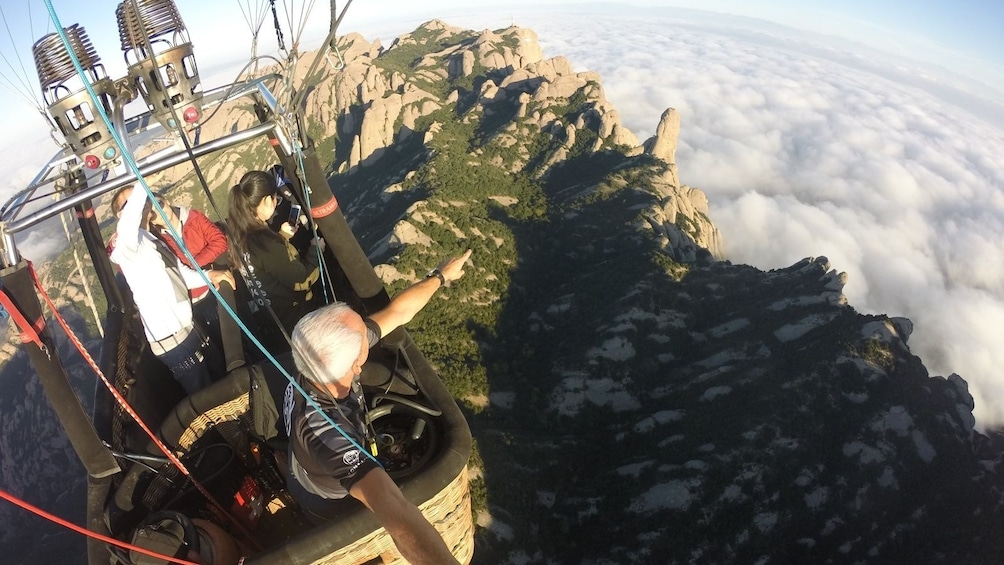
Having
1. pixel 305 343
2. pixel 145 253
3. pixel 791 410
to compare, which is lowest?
pixel 791 410

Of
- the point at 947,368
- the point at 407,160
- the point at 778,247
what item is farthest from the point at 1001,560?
the point at 947,368

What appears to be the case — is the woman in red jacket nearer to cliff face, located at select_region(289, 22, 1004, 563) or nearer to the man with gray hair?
the man with gray hair

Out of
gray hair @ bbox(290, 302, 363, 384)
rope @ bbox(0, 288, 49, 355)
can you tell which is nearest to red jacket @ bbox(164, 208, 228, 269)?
rope @ bbox(0, 288, 49, 355)

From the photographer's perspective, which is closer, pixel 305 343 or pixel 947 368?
pixel 305 343

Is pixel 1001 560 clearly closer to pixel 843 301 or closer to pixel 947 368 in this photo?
pixel 843 301

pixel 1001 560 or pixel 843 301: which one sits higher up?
pixel 843 301

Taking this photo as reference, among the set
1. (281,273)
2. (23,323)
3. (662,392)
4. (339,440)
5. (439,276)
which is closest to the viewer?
(339,440)

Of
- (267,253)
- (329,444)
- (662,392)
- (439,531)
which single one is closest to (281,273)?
(267,253)

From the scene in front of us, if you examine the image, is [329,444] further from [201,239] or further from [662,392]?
[662,392]
